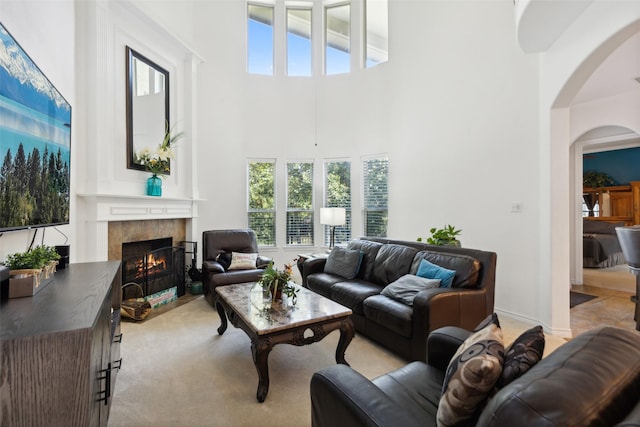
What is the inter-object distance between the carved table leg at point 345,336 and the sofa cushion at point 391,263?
106cm

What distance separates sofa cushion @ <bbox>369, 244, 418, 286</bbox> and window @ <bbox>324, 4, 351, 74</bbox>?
3.92m

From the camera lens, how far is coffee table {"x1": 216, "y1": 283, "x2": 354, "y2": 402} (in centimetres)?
Result: 207

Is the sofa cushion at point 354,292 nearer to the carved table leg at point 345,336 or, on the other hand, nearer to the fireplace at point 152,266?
the carved table leg at point 345,336

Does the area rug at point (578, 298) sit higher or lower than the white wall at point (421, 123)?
lower

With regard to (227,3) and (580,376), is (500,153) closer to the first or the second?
(580,376)

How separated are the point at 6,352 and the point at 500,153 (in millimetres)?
4341

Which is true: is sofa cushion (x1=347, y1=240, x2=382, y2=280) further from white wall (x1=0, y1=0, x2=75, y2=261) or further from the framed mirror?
the framed mirror

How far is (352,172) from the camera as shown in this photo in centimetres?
575

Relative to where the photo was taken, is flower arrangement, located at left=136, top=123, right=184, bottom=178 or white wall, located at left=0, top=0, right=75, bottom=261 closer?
white wall, located at left=0, top=0, right=75, bottom=261

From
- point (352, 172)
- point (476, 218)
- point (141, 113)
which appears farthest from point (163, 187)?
point (476, 218)

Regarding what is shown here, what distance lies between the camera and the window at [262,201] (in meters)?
5.80

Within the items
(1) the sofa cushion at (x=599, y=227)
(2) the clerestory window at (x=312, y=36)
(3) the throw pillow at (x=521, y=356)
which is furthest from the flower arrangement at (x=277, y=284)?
(1) the sofa cushion at (x=599, y=227)

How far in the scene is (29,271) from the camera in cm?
150

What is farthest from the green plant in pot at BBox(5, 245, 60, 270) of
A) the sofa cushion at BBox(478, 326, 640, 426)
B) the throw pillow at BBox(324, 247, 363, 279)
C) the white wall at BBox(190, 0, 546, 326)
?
the white wall at BBox(190, 0, 546, 326)
